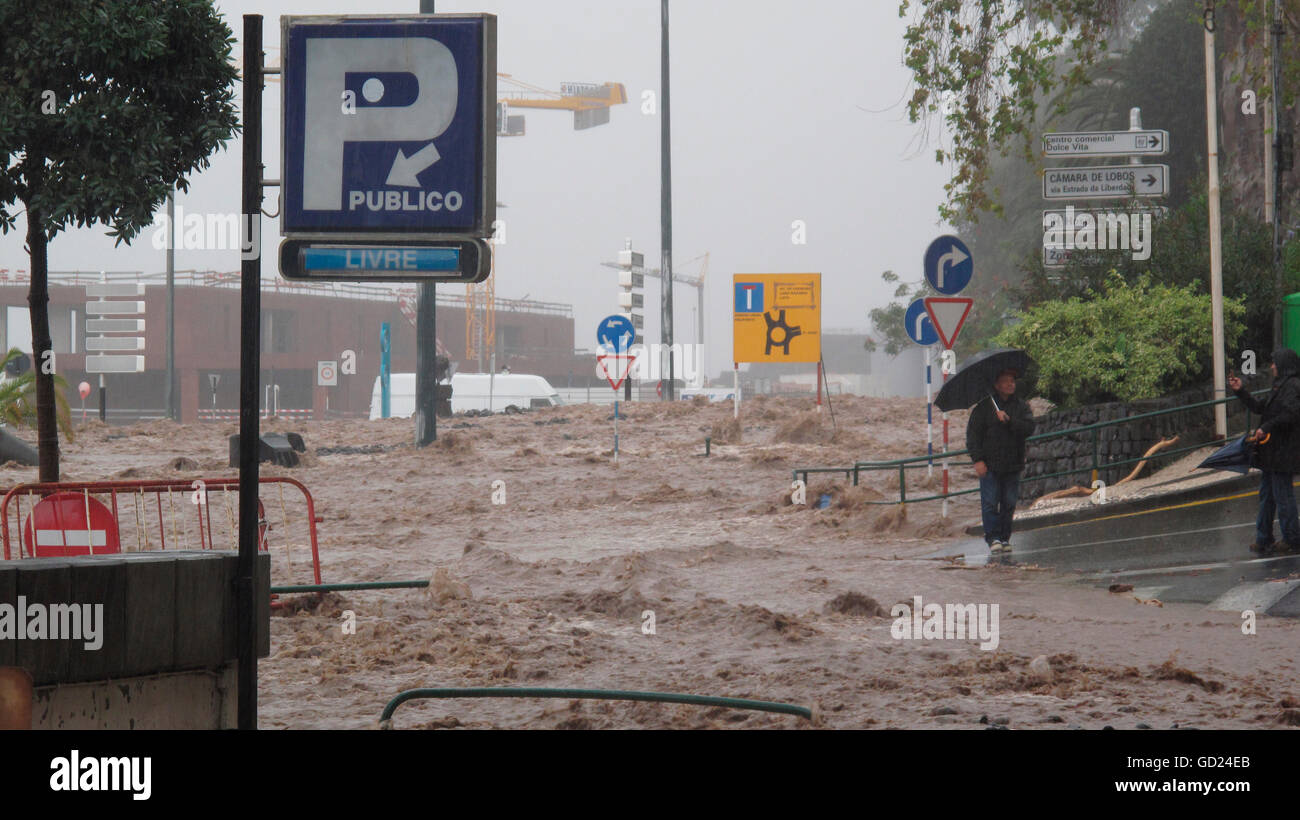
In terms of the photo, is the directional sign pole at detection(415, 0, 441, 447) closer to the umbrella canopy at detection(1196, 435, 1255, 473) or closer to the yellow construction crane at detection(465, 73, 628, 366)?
the umbrella canopy at detection(1196, 435, 1255, 473)

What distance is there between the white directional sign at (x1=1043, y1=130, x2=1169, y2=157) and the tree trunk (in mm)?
13116

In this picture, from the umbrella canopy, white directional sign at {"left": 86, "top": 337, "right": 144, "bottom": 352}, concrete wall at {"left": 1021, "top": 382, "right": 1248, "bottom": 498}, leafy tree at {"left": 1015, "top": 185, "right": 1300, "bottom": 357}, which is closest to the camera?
the umbrella canopy

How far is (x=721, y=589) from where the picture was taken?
12.1 m

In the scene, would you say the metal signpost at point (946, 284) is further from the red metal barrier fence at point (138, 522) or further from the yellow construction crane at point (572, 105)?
the yellow construction crane at point (572, 105)

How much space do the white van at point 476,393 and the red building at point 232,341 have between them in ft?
57.6

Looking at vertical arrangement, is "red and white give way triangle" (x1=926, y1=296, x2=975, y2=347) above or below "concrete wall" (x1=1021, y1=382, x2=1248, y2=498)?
above

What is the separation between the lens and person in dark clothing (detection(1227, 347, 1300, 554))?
11.5m

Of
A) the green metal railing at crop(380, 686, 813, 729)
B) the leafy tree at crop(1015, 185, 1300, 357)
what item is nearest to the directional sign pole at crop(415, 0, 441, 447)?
the leafy tree at crop(1015, 185, 1300, 357)

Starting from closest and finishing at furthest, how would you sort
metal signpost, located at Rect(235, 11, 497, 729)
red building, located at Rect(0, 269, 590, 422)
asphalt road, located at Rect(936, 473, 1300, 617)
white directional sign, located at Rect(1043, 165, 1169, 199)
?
metal signpost, located at Rect(235, 11, 497, 729)
asphalt road, located at Rect(936, 473, 1300, 617)
white directional sign, located at Rect(1043, 165, 1169, 199)
red building, located at Rect(0, 269, 590, 422)

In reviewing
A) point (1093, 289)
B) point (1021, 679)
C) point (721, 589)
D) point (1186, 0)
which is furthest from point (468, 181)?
point (1186, 0)

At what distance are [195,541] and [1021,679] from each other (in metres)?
A: 11.2

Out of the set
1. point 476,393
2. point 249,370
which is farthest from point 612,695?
point 476,393
